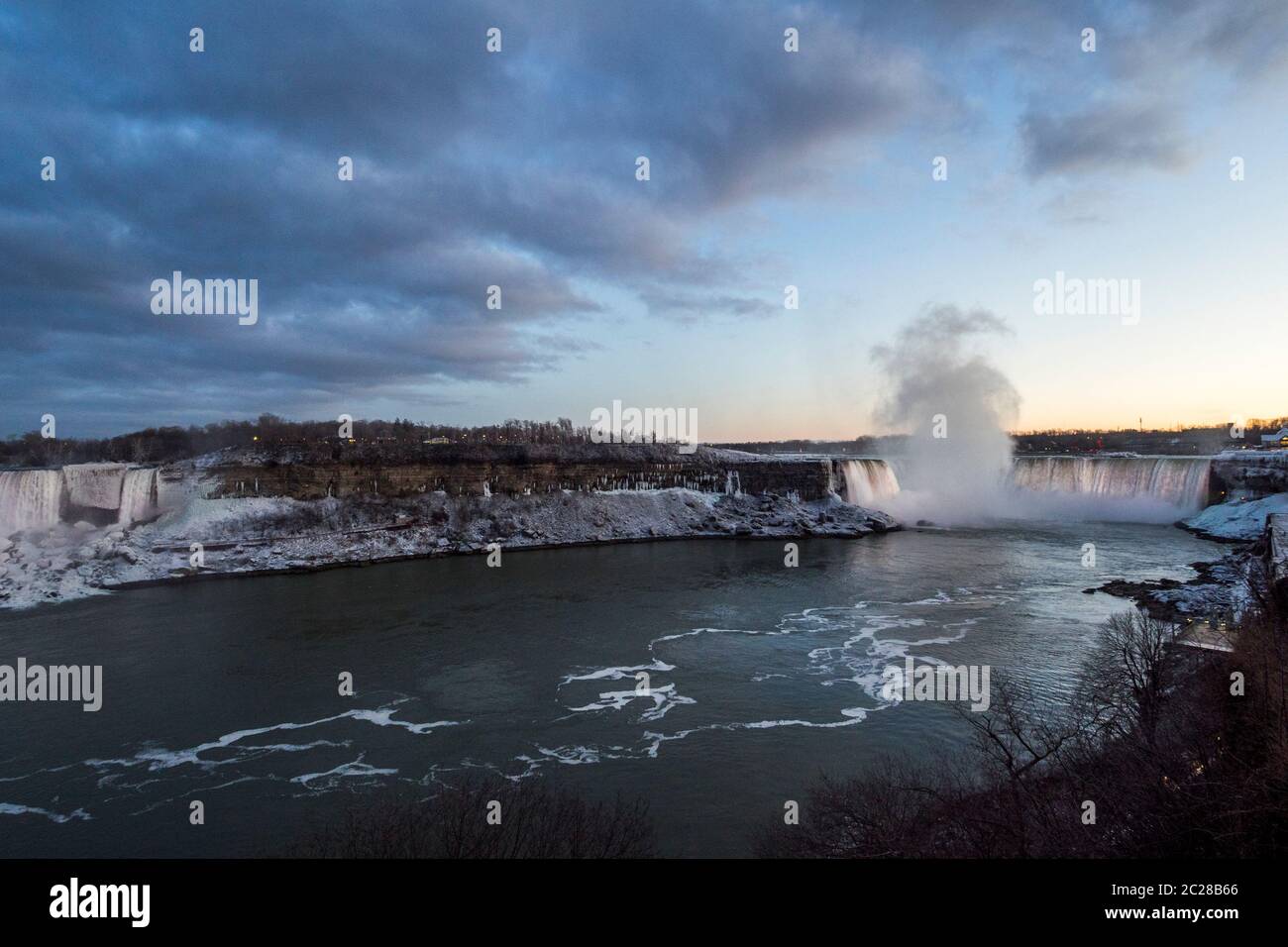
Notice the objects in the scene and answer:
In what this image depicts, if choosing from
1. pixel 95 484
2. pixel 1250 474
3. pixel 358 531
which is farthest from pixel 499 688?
pixel 1250 474

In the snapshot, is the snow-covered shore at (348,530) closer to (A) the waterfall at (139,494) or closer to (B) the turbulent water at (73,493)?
(A) the waterfall at (139,494)

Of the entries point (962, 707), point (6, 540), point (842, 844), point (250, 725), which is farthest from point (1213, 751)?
point (6, 540)

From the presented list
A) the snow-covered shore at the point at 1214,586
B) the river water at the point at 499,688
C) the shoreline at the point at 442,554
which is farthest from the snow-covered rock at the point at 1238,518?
the shoreline at the point at 442,554

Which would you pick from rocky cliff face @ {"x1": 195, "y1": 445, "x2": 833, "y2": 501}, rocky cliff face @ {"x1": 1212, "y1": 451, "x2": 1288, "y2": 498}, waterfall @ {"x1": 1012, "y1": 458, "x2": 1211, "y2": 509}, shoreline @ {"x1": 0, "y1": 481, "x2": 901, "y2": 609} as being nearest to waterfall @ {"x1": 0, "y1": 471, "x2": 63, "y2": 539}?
shoreline @ {"x1": 0, "y1": 481, "x2": 901, "y2": 609}

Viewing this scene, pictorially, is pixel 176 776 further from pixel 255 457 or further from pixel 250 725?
pixel 255 457

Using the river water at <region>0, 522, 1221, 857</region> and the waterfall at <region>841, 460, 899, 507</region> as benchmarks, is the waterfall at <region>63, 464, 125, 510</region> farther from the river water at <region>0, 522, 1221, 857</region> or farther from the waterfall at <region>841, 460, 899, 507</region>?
the waterfall at <region>841, 460, 899, 507</region>
